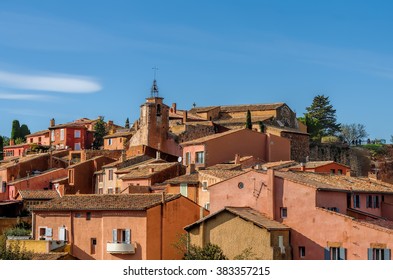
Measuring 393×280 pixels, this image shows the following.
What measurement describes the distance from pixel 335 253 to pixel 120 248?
9.50m

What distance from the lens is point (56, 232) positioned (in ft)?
130

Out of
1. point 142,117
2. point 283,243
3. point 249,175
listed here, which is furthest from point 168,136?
point 283,243

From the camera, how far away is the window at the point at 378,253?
3051 centimetres

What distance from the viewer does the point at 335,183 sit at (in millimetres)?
38250

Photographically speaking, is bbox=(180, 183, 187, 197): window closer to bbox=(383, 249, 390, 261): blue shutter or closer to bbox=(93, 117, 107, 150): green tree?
bbox=(383, 249, 390, 261): blue shutter

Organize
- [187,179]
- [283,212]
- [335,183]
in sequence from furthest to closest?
[187,179] < [335,183] < [283,212]

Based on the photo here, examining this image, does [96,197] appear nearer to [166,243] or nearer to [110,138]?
[166,243]

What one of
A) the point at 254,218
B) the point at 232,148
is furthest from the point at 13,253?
the point at 232,148

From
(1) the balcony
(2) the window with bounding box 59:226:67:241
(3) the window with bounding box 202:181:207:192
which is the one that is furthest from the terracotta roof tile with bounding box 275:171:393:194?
(2) the window with bounding box 59:226:67:241

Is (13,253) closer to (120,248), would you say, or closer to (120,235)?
(120,248)

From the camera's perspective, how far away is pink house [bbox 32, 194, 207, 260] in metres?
35.8

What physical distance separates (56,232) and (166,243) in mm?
6510

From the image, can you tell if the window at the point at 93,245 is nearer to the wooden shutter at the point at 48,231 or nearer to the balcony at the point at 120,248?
the balcony at the point at 120,248

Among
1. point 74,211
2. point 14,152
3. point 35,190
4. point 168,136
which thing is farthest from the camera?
point 14,152
